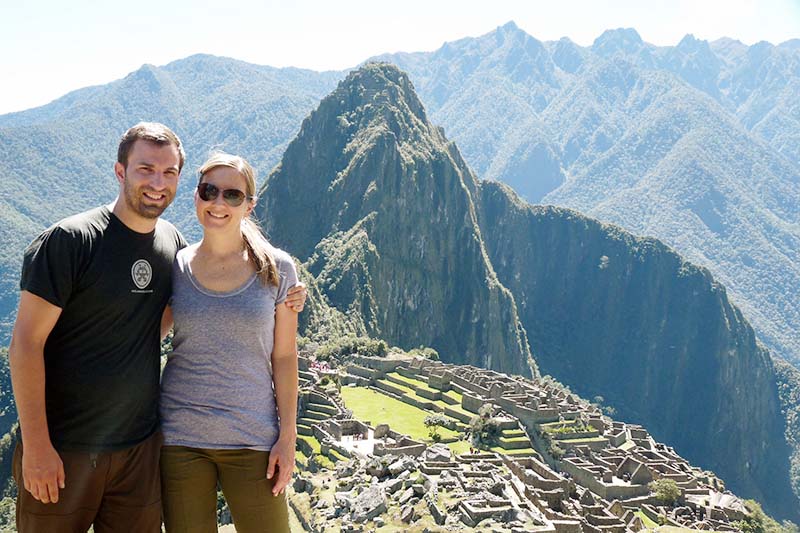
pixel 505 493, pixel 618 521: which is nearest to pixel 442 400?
pixel 618 521

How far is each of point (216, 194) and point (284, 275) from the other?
87 cm

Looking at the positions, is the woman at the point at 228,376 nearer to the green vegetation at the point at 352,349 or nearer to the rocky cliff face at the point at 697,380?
the green vegetation at the point at 352,349

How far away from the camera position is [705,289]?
186125 millimetres

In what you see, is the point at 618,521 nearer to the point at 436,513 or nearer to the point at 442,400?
the point at 436,513

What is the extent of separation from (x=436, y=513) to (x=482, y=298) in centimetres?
13745

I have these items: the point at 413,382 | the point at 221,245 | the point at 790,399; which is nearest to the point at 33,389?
the point at 221,245

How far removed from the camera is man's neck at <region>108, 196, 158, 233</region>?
5992 mm

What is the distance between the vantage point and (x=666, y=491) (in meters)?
39.0

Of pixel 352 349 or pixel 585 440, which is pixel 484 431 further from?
pixel 352 349

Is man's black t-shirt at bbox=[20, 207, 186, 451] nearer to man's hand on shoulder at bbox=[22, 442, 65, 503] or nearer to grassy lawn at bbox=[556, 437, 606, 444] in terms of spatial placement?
man's hand on shoulder at bbox=[22, 442, 65, 503]

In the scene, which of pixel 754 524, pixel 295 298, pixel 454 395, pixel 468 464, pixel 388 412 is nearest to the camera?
pixel 295 298

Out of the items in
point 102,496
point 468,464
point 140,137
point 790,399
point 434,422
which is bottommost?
point 790,399

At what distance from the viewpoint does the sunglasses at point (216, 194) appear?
609 cm

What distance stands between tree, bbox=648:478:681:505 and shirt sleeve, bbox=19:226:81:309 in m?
38.8
